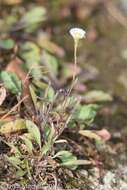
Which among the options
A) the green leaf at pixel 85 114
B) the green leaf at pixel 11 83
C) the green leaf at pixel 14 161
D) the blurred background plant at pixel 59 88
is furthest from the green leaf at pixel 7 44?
the green leaf at pixel 14 161

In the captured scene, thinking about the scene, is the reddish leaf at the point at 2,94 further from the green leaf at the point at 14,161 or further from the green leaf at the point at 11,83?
the green leaf at the point at 14,161

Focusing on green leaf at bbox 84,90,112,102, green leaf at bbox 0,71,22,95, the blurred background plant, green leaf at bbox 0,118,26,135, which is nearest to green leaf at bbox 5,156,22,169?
the blurred background plant

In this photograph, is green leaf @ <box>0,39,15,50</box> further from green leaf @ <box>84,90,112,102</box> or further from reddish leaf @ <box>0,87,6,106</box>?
reddish leaf @ <box>0,87,6,106</box>

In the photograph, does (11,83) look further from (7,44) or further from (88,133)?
(7,44)

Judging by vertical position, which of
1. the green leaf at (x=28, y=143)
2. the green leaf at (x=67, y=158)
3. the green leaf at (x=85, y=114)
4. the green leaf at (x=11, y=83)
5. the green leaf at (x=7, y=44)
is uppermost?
the green leaf at (x=7, y=44)

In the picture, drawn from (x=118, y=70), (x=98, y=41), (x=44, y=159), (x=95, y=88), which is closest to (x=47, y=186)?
(x=44, y=159)

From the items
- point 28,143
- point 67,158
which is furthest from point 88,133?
point 28,143
